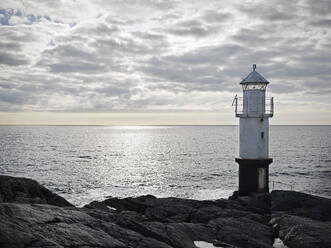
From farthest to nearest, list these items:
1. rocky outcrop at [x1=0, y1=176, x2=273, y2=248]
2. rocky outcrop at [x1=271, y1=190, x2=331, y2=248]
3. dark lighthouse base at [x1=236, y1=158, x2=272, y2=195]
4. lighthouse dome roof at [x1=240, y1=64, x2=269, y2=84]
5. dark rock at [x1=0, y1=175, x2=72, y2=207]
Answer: lighthouse dome roof at [x1=240, y1=64, x2=269, y2=84]
dark lighthouse base at [x1=236, y1=158, x2=272, y2=195]
dark rock at [x1=0, y1=175, x2=72, y2=207]
rocky outcrop at [x1=271, y1=190, x2=331, y2=248]
rocky outcrop at [x1=0, y1=176, x2=273, y2=248]

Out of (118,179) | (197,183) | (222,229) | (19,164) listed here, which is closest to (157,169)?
(118,179)

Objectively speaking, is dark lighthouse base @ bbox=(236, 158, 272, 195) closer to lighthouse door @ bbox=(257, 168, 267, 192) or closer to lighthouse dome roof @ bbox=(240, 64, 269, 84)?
lighthouse door @ bbox=(257, 168, 267, 192)

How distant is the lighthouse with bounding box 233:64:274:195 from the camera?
2097 cm

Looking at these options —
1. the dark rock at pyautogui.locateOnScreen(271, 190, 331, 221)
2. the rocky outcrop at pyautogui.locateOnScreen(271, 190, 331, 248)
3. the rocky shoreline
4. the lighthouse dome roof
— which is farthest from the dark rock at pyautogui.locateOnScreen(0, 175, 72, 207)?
the lighthouse dome roof

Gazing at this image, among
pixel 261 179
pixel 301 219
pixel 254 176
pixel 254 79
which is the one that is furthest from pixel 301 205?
pixel 254 79

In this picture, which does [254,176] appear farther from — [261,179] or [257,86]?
[257,86]

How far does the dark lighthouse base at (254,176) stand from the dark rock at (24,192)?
11.8 m

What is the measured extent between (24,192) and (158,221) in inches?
253

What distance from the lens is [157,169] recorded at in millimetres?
51094

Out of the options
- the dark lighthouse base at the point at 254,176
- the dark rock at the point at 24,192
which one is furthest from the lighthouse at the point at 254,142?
the dark rock at the point at 24,192

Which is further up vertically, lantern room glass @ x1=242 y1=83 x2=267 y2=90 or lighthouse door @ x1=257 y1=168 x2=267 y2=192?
lantern room glass @ x1=242 y1=83 x2=267 y2=90

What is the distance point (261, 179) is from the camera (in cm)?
2106

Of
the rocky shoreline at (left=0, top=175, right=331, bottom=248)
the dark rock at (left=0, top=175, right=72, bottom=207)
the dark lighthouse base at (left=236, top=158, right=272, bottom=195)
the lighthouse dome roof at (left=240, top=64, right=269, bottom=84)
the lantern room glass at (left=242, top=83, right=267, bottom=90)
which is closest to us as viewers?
the rocky shoreline at (left=0, top=175, right=331, bottom=248)

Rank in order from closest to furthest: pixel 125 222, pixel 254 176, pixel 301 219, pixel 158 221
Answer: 1. pixel 125 222
2. pixel 158 221
3. pixel 301 219
4. pixel 254 176
